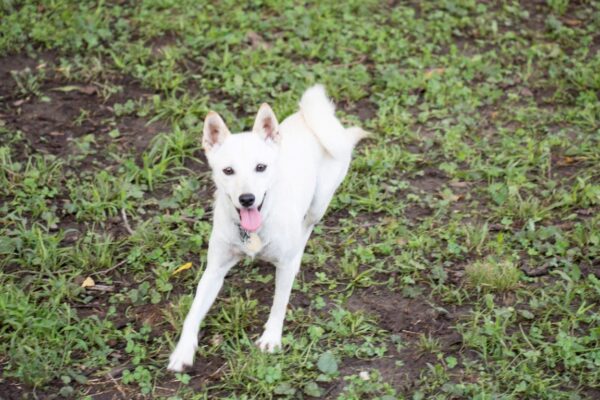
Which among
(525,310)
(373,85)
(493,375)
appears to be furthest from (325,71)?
(493,375)

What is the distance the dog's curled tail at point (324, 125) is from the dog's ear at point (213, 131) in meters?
0.70

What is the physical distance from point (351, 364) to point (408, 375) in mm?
311

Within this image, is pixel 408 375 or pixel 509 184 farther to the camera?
pixel 509 184

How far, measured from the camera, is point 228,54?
23.4 feet

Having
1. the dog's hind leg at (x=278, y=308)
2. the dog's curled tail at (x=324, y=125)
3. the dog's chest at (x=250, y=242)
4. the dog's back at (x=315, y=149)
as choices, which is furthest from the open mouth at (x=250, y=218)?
the dog's curled tail at (x=324, y=125)

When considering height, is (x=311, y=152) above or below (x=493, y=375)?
above

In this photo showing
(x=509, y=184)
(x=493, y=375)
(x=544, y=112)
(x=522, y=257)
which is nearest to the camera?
(x=493, y=375)

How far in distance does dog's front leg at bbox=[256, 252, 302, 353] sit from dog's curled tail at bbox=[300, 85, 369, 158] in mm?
731

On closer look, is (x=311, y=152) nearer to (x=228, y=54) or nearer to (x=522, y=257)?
(x=522, y=257)

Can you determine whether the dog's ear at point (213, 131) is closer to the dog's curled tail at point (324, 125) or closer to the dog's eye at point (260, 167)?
the dog's eye at point (260, 167)

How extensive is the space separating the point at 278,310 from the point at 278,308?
0.01 m

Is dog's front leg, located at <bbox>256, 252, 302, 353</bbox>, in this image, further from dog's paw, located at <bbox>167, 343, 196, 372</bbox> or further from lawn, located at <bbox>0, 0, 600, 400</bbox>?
dog's paw, located at <bbox>167, 343, 196, 372</bbox>

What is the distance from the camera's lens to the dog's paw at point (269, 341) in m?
4.45

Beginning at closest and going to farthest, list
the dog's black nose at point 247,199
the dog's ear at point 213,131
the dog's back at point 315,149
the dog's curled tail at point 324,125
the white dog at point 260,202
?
1. the dog's black nose at point 247,199
2. the white dog at point 260,202
3. the dog's ear at point 213,131
4. the dog's back at point 315,149
5. the dog's curled tail at point 324,125
